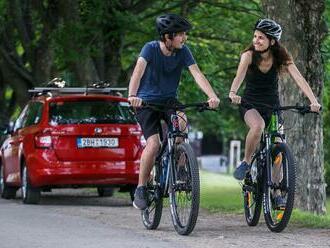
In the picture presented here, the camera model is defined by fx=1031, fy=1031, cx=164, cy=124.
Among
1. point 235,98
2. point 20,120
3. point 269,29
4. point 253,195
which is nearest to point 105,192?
point 20,120

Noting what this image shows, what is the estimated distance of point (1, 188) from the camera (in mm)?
17344

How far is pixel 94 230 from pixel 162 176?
0.84 m

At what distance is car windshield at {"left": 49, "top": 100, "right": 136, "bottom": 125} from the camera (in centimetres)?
1398

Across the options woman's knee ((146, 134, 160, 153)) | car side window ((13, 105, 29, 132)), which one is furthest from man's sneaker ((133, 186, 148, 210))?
car side window ((13, 105, 29, 132))

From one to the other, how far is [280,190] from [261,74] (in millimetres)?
1145

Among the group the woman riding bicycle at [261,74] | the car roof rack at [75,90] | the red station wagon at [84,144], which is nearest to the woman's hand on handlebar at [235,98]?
the woman riding bicycle at [261,74]

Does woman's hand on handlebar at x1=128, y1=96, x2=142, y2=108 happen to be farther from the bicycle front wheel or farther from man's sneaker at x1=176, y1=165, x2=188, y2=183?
man's sneaker at x1=176, y1=165, x2=188, y2=183

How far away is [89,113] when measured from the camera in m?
14.0

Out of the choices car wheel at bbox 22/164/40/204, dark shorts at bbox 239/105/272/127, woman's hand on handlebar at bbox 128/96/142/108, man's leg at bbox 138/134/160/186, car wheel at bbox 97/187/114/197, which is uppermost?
woman's hand on handlebar at bbox 128/96/142/108

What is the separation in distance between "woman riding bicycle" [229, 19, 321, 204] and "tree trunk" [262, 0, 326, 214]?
2.31 metres

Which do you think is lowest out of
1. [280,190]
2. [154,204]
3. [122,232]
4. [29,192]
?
[29,192]

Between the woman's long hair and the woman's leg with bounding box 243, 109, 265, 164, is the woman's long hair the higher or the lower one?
the higher one

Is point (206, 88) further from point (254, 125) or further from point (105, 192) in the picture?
point (105, 192)

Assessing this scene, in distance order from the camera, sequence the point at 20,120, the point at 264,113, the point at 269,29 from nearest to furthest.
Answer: the point at 269,29 < the point at 264,113 < the point at 20,120
